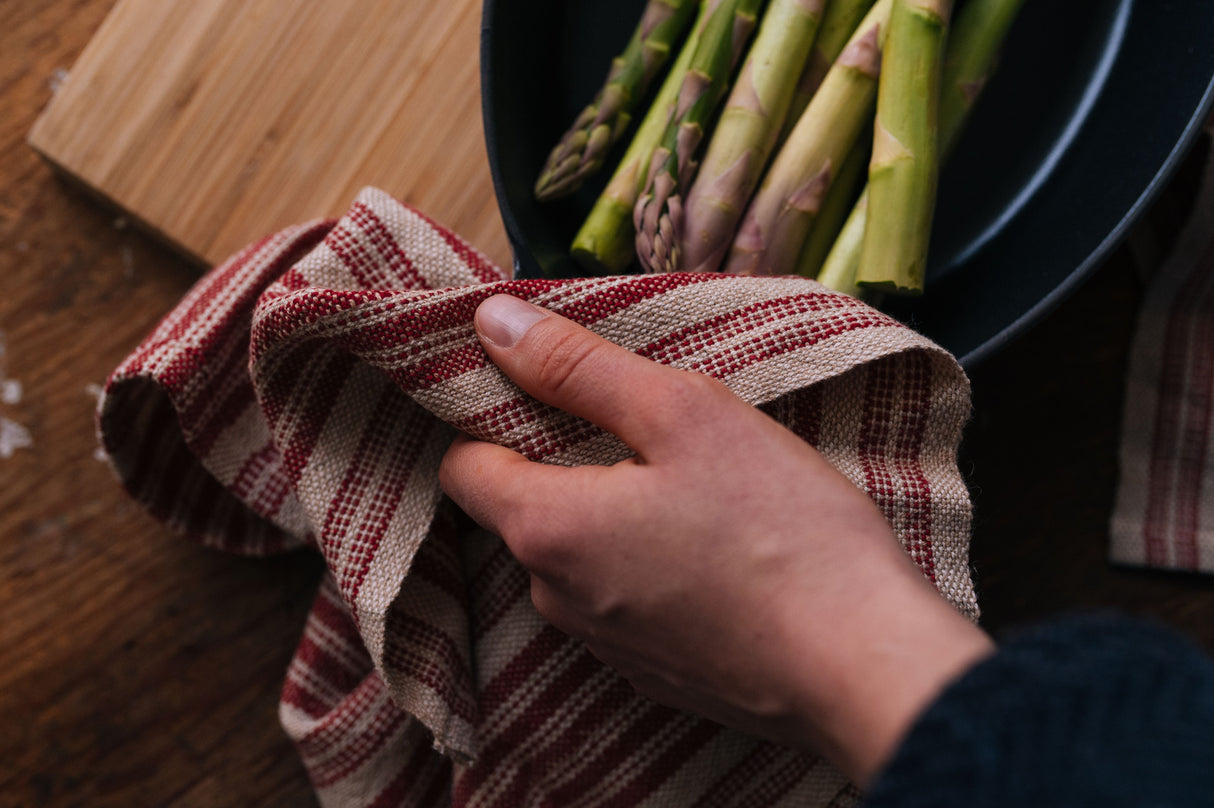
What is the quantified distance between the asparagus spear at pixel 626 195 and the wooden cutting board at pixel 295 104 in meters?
0.10

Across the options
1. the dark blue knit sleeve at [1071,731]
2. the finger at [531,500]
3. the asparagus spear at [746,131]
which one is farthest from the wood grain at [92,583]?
the dark blue knit sleeve at [1071,731]

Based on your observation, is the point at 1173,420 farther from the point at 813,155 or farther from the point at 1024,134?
the point at 813,155

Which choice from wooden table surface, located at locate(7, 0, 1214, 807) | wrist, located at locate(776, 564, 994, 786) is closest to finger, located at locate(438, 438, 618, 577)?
wrist, located at locate(776, 564, 994, 786)

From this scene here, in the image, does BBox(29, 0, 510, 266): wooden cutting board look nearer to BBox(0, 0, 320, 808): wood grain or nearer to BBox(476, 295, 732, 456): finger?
BBox(0, 0, 320, 808): wood grain

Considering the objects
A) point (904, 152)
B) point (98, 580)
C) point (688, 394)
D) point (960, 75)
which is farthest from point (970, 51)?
point (98, 580)

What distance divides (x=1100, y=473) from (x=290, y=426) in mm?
712

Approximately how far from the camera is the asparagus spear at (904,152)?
20.7 inches

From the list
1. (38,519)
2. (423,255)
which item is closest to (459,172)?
(423,255)

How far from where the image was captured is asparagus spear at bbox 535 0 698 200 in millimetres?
587

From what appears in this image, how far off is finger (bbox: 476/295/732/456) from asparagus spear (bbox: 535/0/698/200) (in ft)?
0.59

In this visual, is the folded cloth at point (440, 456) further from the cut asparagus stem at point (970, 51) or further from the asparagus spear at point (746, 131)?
the cut asparagus stem at point (970, 51)

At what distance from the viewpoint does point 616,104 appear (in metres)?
0.60

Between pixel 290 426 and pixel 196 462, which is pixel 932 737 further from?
pixel 196 462

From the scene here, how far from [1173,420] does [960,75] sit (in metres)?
0.40
